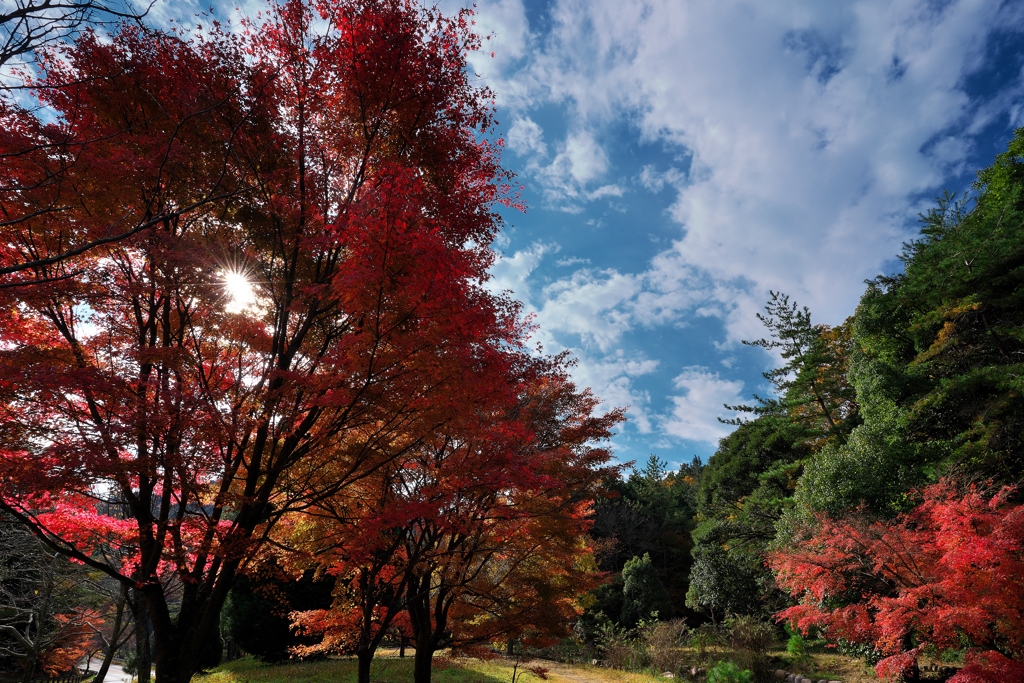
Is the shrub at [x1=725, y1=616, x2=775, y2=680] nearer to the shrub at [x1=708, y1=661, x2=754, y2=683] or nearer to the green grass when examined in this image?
the shrub at [x1=708, y1=661, x2=754, y2=683]

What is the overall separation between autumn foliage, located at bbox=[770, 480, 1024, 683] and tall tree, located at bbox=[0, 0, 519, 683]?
9.34m

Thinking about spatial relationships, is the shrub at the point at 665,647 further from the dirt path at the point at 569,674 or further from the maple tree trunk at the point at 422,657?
the maple tree trunk at the point at 422,657

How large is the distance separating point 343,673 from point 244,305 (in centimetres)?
1314

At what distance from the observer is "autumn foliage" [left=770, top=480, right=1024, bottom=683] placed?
7684 millimetres

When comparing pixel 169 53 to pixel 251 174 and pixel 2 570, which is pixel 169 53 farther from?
pixel 2 570

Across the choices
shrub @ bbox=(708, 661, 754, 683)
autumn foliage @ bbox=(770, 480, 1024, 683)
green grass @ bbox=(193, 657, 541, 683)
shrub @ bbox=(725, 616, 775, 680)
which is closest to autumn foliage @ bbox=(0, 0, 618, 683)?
autumn foliage @ bbox=(770, 480, 1024, 683)

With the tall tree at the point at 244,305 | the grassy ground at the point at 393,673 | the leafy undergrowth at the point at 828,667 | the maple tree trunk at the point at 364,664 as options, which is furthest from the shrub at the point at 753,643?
the tall tree at the point at 244,305

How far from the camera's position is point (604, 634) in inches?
765

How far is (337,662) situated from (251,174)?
17172 mm

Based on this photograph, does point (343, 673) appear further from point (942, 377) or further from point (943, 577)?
point (942, 377)

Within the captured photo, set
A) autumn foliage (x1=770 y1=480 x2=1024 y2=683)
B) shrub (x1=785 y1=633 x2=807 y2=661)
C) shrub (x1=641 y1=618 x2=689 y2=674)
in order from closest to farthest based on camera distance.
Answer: autumn foliage (x1=770 y1=480 x2=1024 y2=683) < shrub (x1=785 y1=633 x2=807 y2=661) < shrub (x1=641 y1=618 x2=689 y2=674)

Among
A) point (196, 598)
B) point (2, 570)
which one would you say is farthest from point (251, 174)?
point (2, 570)

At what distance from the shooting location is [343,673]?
46.1 ft

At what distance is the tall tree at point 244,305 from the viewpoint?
474cm
